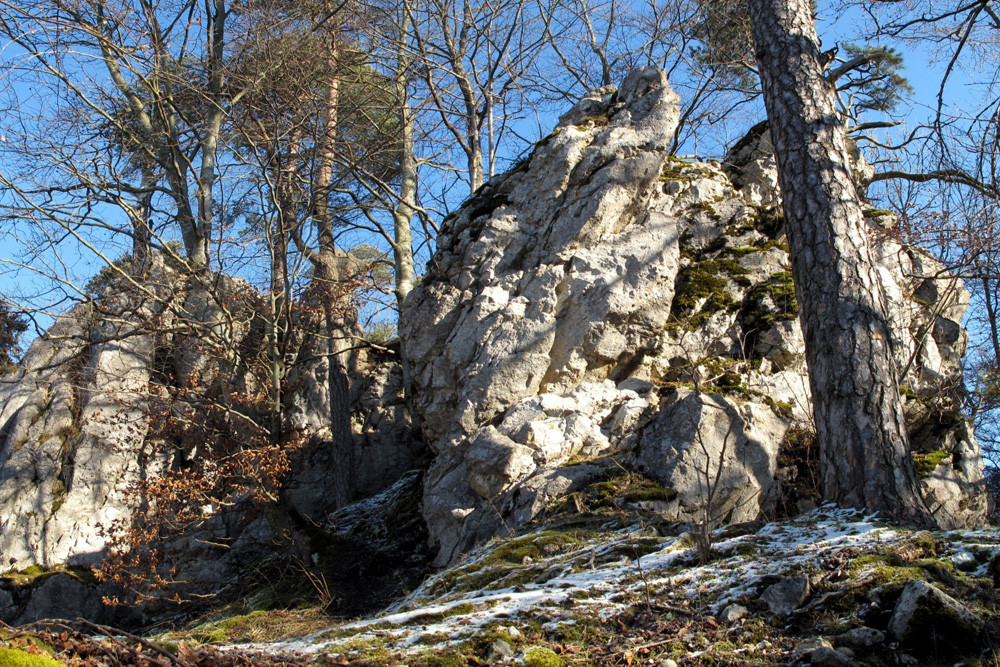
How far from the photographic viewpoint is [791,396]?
6.49 meters

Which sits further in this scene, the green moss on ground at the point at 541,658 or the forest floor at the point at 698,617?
the green moss on ground at the point at 541,658

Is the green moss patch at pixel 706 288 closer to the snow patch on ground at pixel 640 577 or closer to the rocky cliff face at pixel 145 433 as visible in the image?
the snow patch on ground at pixel 640 577

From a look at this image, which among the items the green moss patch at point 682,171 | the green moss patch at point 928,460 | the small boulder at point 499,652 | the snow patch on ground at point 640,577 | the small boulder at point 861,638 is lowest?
the small boulder at point 861,638

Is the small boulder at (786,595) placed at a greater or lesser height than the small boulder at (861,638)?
greater

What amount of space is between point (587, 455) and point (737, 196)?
4.03 metres

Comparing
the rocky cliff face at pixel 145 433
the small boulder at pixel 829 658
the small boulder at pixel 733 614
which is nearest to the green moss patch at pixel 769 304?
the small boulder at pixel 733 614

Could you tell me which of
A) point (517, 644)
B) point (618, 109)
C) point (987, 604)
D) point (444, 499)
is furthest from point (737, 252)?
point (517, 644)

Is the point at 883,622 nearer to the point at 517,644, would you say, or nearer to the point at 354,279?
the point at 517,644

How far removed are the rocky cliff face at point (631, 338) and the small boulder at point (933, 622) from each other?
2492mm

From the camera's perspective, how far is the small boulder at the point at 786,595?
293 centimetres

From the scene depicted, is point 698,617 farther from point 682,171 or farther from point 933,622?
point 682,171

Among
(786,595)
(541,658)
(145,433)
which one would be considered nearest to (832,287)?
(786,595)

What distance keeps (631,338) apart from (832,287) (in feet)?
8.44

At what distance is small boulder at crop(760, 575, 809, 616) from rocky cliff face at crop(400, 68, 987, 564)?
6.74 feet
